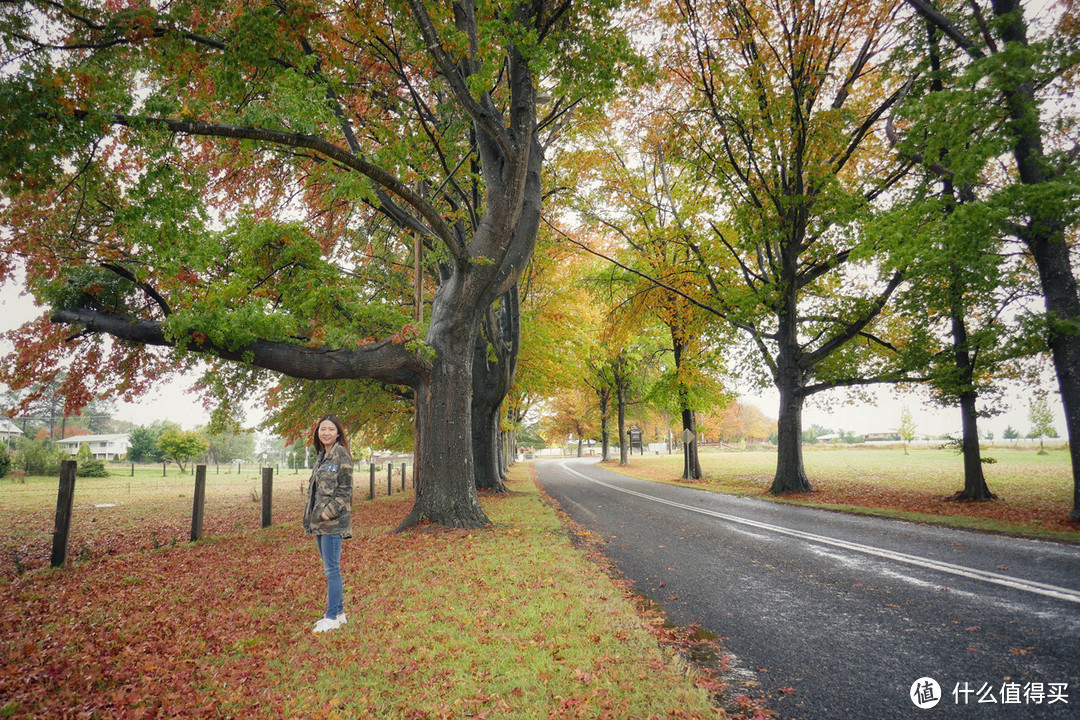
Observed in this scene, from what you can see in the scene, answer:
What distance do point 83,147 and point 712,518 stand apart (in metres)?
11.8

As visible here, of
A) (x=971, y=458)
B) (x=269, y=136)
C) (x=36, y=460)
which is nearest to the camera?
(x=269, y=136)

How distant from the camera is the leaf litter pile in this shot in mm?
2910

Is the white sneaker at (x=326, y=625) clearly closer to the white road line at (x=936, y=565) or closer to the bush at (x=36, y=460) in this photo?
the white road line at (x=936, y=565)

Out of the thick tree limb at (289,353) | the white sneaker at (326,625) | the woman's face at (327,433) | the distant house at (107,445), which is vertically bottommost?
the distant house at (107,445)

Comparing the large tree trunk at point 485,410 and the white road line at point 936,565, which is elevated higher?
the large tree trunk at point 485,410

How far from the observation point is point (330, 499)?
4.46m

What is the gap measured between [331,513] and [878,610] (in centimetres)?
524

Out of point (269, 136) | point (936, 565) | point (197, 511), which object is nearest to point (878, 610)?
point (936, 565)

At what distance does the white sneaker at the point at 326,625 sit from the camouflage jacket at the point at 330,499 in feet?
2.47

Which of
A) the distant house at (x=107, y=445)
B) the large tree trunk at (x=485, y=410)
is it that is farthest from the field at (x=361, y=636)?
the distant house at (x=107, y=445)

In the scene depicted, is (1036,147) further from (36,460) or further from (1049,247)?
(36,460)

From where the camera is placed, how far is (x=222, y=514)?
13961mm

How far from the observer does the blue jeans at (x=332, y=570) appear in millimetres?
4270

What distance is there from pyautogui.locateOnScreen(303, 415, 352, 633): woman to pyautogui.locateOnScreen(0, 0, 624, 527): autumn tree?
4.15 meters
